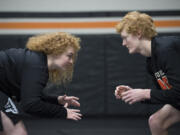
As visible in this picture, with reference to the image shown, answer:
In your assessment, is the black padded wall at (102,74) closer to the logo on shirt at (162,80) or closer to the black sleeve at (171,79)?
the logo on shirt at (162,80)

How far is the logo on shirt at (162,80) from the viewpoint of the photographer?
9.02ft

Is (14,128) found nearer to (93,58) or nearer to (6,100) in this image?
(6,100)

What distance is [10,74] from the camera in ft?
8.04

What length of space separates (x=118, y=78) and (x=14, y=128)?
11.0ft

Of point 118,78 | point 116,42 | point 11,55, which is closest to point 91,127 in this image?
point 118,78

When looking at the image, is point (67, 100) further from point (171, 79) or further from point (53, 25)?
point (53, 25)

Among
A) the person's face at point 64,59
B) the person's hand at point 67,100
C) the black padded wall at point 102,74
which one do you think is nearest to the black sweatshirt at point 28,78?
the person's face at point 64,59

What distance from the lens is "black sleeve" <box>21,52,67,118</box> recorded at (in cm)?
237

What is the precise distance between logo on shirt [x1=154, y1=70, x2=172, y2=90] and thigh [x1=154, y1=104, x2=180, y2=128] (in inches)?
7.6

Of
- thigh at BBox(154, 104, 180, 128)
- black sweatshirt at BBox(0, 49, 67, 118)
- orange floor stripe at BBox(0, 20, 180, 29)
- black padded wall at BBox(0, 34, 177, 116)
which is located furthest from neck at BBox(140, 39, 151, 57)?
orange floor stripe at BBox(0, 20, 180, 29)

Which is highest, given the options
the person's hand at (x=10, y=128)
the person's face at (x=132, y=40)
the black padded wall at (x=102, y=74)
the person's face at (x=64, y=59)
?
the person's face at (x=132, y=40)

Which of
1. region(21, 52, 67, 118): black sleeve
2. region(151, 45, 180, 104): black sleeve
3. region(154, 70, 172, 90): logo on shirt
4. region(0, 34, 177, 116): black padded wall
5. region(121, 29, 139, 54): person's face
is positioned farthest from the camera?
region(0, 34, 177, 116): black padded wall

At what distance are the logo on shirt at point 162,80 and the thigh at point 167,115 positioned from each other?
7.6 inches

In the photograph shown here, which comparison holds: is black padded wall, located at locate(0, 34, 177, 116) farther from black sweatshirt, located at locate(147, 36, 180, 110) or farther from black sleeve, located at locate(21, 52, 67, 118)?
black sleeve, located at locate(21, 52, 67, 118)
